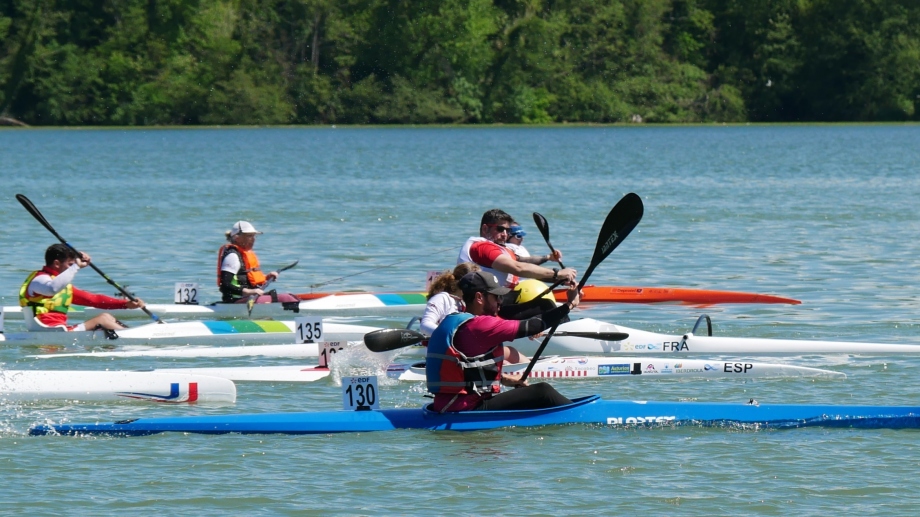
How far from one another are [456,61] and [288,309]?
245 feet

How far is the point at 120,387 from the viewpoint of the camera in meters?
12.9

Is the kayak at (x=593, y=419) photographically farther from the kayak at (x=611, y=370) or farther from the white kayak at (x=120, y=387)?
the kayak at (x=611, y=370)

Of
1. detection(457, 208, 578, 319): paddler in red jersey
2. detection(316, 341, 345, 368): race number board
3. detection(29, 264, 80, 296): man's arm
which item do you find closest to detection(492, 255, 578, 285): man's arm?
detection(457, 208, 578, 319): paddler in red jersey

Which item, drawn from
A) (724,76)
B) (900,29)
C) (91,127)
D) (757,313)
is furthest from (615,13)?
(757,313)

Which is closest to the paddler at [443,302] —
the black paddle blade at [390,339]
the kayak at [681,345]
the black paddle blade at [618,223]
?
the black paddle blade at [390,339]

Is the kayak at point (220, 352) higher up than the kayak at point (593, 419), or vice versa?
the kayak at point (220, 352)

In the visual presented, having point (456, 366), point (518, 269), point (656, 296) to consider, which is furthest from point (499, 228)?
point (656, 296)

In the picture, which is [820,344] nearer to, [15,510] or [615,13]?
[15,510]

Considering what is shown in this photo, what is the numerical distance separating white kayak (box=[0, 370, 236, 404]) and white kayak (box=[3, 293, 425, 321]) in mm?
5006

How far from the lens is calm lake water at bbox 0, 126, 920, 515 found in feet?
33.4

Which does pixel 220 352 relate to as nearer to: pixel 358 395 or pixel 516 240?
pixel 516 240

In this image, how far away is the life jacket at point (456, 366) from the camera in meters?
10.7

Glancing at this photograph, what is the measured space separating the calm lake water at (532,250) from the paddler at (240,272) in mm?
1790

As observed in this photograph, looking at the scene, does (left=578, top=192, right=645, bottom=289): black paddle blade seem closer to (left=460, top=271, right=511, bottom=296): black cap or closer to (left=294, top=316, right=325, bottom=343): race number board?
(left=460, top=271, right=511, bottom=296): black cap
